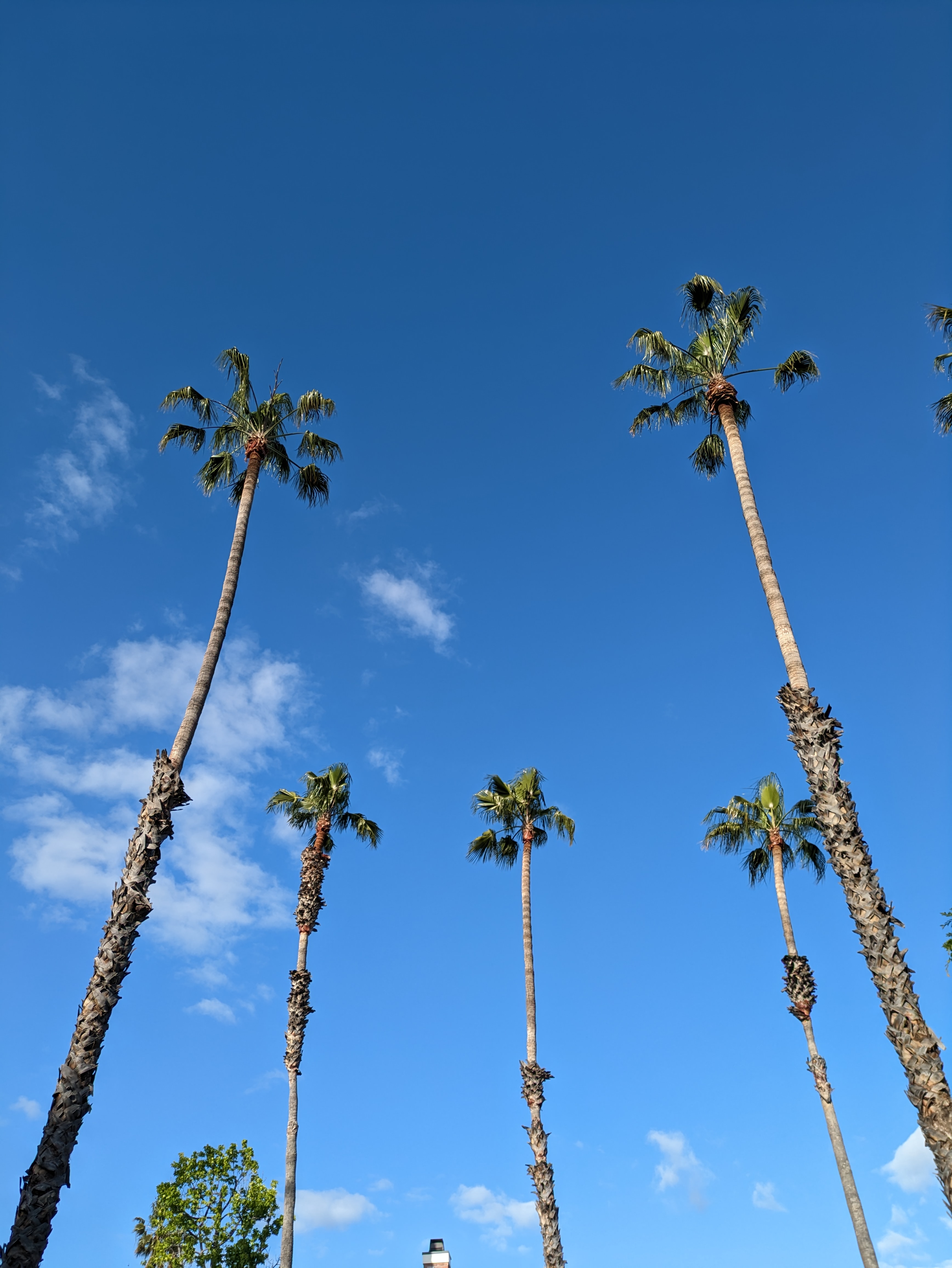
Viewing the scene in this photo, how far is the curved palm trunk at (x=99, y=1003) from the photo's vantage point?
38.9 feet

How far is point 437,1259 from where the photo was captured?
18844 mm

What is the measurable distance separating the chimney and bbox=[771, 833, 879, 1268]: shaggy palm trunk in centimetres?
1261

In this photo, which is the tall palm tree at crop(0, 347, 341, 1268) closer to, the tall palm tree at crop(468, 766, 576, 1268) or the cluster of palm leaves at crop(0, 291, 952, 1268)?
the cluster of palm leaves at crop(0, 291, 952, 1268)

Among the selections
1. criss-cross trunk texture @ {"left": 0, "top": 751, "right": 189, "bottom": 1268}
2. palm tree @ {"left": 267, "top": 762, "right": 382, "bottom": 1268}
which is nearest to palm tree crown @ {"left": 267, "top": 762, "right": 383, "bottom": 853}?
palm tree @ {"left": 267, "top": 762, "right": 382, "bottom": 1268}

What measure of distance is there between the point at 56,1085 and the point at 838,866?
1196cm

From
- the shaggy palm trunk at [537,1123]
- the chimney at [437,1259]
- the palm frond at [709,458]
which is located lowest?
the chimney at [437,1259]

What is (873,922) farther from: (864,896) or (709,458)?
(709,458)

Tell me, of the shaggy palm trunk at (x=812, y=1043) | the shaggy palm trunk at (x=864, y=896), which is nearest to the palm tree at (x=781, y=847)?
the shaggy palm trunk at (x=812, y=1043)

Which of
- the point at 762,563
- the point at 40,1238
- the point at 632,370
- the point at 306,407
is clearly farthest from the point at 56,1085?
the point at 632,370

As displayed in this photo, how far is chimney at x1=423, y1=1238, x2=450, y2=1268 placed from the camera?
18734mm

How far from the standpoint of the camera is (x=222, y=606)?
742 inches

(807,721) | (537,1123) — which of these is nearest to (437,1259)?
(537,1123)

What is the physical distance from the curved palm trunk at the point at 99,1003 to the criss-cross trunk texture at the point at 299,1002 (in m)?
16.4

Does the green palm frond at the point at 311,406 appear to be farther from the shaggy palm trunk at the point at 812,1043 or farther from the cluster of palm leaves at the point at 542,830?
the shaggy palm trunk at the point at 812,1043
